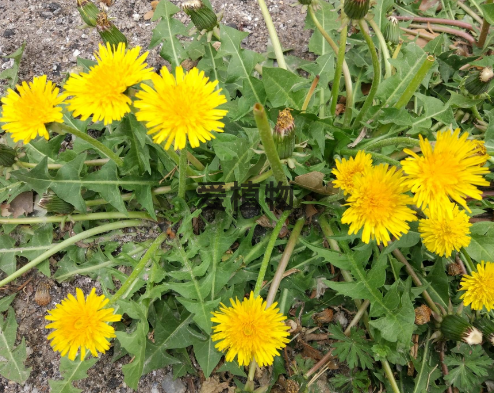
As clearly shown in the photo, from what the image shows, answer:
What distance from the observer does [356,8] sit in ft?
5.93

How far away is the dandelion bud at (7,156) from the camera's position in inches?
85.1

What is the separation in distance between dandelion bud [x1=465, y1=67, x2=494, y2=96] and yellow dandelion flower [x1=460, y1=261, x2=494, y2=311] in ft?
3.62

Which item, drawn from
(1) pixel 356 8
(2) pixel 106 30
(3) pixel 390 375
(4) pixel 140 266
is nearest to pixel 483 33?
(1) pixel 356 8

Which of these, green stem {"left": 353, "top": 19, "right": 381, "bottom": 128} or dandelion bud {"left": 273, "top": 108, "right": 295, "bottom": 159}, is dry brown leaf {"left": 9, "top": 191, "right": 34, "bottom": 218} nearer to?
dandelion bud {"left": 273, "top": 108, "right": 295, "bottom": 159}

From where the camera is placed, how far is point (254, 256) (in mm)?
2395

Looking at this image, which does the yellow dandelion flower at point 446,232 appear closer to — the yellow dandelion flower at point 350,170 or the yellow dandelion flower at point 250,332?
the yellow dandelion flower at point 350,170

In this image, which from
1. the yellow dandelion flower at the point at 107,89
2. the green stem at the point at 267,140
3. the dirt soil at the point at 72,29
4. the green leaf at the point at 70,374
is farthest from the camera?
the dirt soil at the point at 72,29

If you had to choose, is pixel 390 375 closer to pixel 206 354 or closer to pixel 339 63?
pixel 206 354

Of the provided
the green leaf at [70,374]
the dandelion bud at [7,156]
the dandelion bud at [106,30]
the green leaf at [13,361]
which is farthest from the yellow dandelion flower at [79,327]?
the dandelion bud at [106,30]

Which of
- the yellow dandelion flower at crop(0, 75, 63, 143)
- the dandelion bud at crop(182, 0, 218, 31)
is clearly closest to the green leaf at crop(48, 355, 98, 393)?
the yellow dandelion flower at crop(0, 75, 63, 143)

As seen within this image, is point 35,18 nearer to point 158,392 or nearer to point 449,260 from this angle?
point 158,392

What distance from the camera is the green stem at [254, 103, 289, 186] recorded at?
146cm

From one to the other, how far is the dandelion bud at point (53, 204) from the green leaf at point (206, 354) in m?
1.18

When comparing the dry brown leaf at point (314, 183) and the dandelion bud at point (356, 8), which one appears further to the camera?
the dry brown leaf at point (314, 183)
